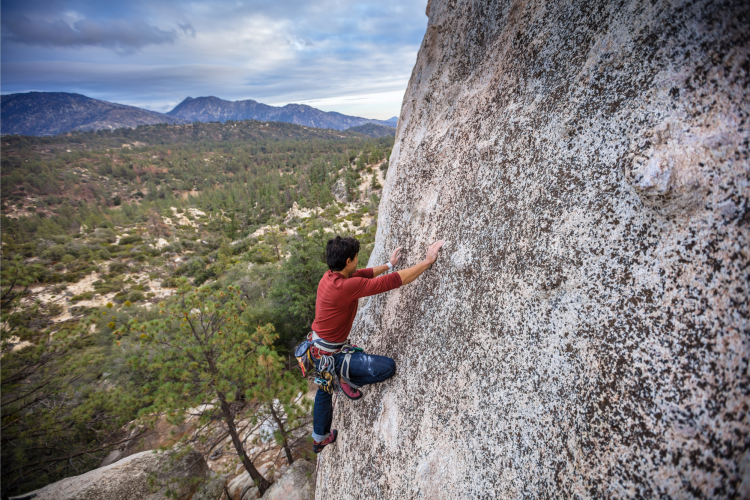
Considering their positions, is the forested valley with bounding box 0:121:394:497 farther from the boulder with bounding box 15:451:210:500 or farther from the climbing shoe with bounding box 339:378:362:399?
the climbing shoe with bounding box 339:378:362:399

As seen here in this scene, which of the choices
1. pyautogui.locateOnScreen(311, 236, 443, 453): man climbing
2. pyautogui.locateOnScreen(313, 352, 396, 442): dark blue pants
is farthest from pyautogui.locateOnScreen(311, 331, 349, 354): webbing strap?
pyautogui.locateOnScreen(313, 352, 396, 442): dark blue pants

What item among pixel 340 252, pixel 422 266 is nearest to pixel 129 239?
pixel 340 252

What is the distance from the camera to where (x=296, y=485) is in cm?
616

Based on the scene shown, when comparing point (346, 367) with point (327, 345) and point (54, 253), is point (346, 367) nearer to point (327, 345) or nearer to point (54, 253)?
point (327, 345)

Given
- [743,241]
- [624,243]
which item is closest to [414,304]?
[624,243]

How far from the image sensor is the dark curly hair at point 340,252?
3.20 metres

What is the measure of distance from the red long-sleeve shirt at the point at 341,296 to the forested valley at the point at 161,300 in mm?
3048

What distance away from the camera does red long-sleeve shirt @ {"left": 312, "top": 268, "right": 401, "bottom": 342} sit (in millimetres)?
3025

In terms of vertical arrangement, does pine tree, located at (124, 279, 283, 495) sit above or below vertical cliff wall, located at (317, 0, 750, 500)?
below

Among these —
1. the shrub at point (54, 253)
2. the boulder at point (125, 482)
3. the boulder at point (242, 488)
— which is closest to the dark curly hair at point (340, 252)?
the boulder at point (125, 482)

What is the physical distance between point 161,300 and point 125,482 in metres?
28.6

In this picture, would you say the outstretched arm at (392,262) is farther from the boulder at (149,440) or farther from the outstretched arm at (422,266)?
the boulder at (149,440)

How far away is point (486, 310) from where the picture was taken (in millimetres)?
2719

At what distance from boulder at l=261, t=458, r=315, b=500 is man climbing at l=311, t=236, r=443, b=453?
3539 mm
